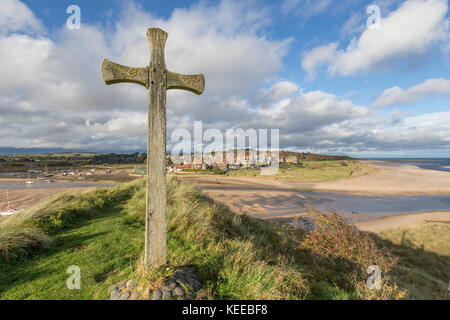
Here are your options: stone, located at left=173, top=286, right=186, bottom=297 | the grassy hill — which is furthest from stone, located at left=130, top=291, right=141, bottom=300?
stone, located at left=173, top=286, right=186, bottom=297

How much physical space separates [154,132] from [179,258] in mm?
2642

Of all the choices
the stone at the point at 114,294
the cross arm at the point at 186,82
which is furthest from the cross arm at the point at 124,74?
the stone at the point at 114,294

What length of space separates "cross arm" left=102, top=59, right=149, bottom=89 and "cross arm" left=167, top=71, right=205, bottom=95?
1.42ft

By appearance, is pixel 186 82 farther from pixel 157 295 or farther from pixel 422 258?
pixel 422 258

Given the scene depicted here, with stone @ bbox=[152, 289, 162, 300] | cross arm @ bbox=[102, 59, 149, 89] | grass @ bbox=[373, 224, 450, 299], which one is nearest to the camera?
stone @ bbox=[152, 289, 162, 300]

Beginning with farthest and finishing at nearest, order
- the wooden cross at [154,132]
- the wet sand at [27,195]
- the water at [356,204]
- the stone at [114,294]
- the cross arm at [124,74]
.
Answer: the water at [356,204] < the wet sand at [27,195] < the cross arm at [124,74] < the wooden cross at [154,132] < the stone at [114,294]

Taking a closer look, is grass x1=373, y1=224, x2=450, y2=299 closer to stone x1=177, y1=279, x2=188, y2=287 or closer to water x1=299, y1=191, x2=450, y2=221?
water x1=299, y1=191, x2=450, y2=221

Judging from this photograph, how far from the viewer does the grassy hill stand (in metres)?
3.19

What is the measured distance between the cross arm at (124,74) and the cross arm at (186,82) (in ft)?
1.42

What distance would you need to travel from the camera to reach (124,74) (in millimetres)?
3324

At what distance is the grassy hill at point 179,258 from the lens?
10.5ft

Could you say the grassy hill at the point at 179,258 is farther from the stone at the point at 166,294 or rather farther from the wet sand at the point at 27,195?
the wet sand at the point at 27,195

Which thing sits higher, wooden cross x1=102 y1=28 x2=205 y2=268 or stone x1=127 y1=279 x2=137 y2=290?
wooden cross x1=102 y1=28 x2=205 y2=268
